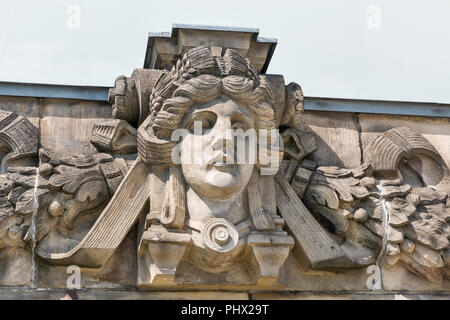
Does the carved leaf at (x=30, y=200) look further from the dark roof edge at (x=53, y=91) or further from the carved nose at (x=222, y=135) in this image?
the carved nose at (x=222, y=135)

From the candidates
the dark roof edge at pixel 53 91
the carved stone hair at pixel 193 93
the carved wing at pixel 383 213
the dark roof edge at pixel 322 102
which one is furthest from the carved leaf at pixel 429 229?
the dark roof edge at pixel 53 91

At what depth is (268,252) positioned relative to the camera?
17.1ft

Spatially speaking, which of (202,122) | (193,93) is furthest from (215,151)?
(193,93)

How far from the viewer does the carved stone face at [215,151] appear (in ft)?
17.0

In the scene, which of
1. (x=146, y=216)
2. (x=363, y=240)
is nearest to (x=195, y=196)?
(x=146, y=216)

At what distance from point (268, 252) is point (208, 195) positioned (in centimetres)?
46

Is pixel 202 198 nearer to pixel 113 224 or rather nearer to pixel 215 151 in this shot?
pixel 215 151

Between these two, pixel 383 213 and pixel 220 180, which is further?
pixel 383 213

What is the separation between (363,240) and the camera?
5.61 meters

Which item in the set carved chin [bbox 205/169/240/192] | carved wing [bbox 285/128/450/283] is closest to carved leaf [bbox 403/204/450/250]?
carved wing [bbox 285/128/450/283]

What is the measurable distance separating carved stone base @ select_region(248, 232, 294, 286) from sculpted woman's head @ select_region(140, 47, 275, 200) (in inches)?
12.0

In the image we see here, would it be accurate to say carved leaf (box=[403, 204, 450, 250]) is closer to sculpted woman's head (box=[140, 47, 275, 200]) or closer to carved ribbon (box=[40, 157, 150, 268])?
sculpted woman's head (box=[140, 47, 275, 200])

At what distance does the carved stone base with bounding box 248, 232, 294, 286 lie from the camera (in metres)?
5.20
